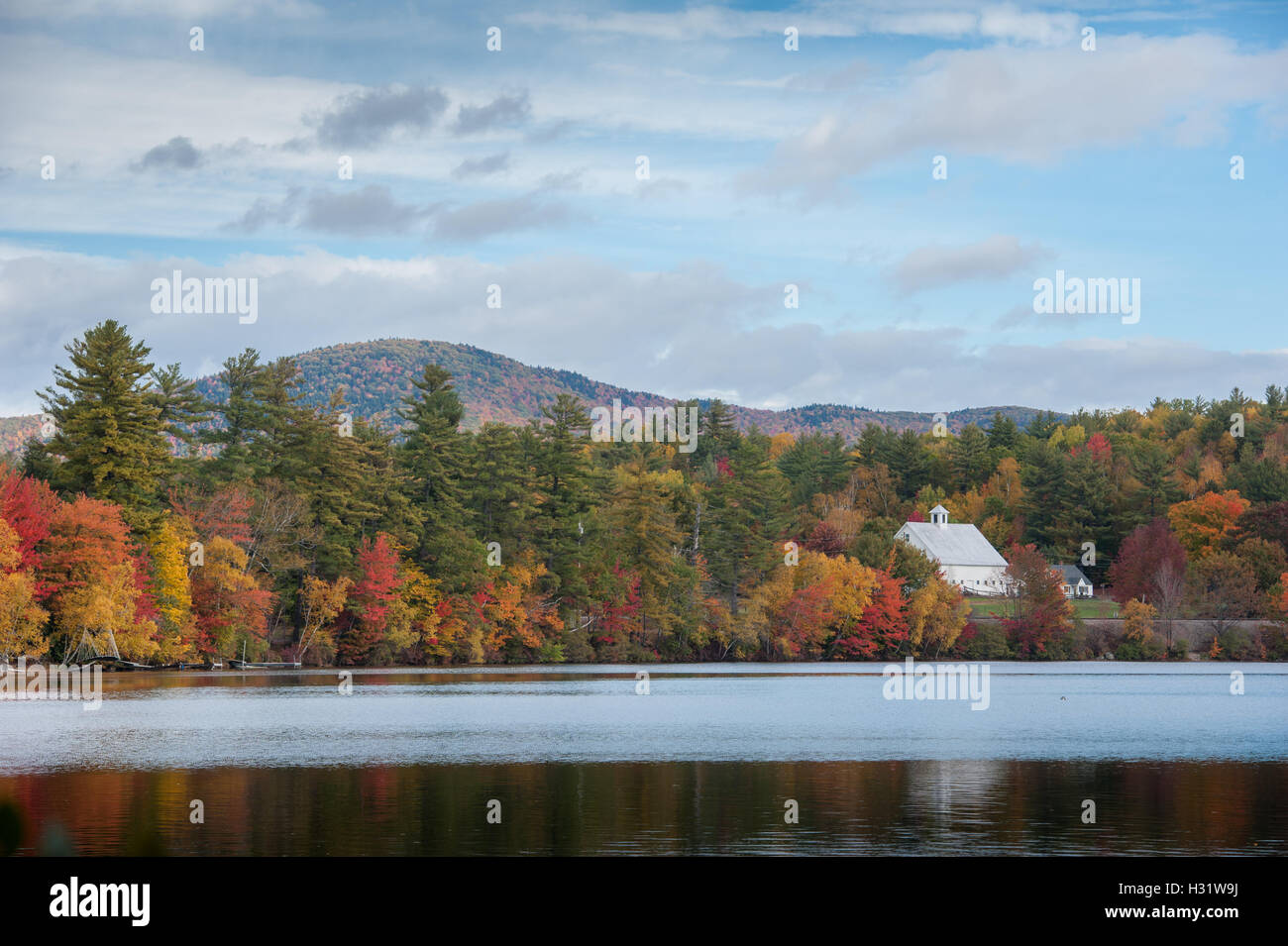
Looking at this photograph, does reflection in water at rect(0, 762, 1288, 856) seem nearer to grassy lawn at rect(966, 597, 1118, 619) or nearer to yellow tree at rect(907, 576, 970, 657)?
yellow tree at rect(907, 576, 970, 657)

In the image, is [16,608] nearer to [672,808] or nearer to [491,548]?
[491,548]

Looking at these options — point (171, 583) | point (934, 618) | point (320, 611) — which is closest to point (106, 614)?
point (171, 583)

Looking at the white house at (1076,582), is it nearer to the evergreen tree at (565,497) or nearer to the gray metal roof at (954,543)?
the gray metal roof at (954,543)

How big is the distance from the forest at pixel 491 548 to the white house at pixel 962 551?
551 cm

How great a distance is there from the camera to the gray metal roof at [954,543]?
397 feet

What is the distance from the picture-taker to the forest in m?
64.9

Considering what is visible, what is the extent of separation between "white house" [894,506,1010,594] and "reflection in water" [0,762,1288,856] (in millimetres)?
90845

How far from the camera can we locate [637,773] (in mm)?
28828

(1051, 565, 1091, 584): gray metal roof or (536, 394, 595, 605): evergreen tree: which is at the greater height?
(536, 394, 595, 605): evergreen tree

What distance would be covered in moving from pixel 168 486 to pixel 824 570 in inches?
1658

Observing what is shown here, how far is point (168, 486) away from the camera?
2781 inches

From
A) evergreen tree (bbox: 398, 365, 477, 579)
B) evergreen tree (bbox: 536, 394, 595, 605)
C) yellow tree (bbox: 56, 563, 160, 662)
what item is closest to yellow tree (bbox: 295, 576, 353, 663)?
evergreen tree (bbox: 398, 365, 477, 579)
